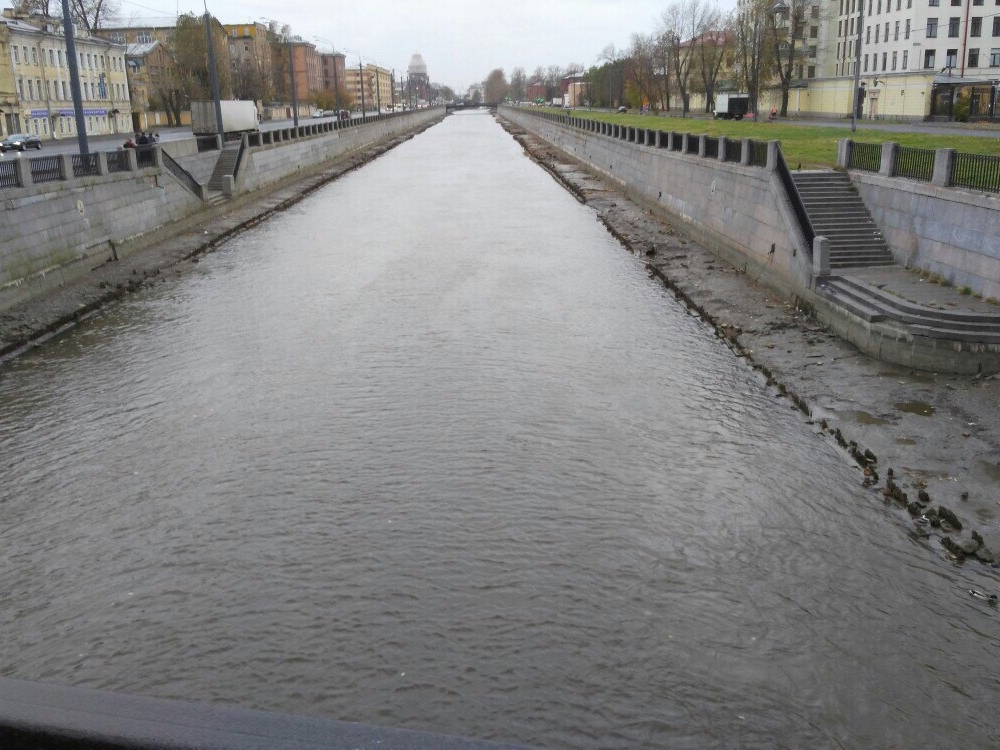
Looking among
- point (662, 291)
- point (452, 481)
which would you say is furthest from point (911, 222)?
point (452, 481)

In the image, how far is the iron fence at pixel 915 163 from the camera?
64.9ft

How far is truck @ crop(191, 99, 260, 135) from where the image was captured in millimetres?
49844

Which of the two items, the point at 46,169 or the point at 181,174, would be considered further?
the point at 181,174

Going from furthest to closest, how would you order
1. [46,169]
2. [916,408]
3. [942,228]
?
[46,169], [942,228], [916,408]

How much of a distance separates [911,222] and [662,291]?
261 inches

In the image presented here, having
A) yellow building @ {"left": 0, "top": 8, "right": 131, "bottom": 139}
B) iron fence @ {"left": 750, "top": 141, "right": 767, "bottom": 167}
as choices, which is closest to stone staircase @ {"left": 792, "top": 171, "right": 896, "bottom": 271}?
iron fence @ {"left": 750, "top": 141, "right": 767, "bottom": 167}

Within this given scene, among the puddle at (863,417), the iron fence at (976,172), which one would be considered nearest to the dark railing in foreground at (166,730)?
the puddle at (863,417)

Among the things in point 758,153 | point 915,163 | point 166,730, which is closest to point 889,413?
point 915,163

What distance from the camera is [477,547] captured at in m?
10.5

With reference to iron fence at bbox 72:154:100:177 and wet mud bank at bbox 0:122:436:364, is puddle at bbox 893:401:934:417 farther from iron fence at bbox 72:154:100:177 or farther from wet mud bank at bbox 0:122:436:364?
iron fence at bbox 72:154:100:177

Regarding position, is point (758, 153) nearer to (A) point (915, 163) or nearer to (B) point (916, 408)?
(A) point (915, 163)

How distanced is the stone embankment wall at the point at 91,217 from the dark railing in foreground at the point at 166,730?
19796mm

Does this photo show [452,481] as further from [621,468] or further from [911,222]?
[911,222]

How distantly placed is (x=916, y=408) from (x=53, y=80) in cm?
8618
